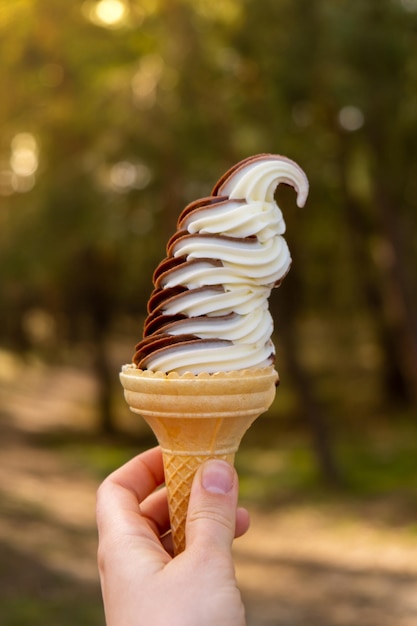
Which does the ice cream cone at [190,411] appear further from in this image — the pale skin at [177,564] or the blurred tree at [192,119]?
the blurred tree at [192,119]

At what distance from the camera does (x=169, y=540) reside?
3.27 m

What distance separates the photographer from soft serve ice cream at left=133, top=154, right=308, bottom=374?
116 inches

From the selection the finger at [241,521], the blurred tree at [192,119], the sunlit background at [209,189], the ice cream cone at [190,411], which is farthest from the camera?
the blurred tree at [192,119]

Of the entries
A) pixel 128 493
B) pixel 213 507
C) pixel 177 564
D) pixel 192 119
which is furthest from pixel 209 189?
pixel 177 564

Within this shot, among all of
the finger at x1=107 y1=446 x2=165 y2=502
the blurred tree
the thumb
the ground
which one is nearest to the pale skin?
the thumb

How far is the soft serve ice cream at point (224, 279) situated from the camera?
2957mm

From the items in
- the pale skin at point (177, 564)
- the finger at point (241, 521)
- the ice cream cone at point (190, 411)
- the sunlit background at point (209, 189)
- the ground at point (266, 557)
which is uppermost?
the sunlit background at point (209, 189)

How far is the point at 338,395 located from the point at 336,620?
48.4 feet

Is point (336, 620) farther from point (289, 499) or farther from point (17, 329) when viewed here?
point (17, 329)

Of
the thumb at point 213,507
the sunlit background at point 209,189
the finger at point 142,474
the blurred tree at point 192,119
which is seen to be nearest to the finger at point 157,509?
the finger at point 142,474

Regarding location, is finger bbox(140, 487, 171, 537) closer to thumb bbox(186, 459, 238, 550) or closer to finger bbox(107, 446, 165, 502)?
finger bbox(107, 446, 165, 502)

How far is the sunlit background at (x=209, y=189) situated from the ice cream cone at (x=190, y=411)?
535cm

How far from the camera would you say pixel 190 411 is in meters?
2.83

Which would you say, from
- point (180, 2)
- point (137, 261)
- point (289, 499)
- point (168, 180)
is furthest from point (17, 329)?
point (180, 2)
